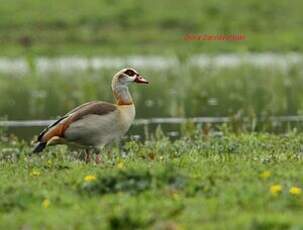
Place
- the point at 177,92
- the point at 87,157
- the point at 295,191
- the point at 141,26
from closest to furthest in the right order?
the point at 295,191
the point at 87,157
the point at 177,92
the point at 141,26

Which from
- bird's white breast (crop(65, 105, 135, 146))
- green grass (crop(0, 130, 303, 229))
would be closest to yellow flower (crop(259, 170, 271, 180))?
green grass (crop(0, 130, 303, 229))

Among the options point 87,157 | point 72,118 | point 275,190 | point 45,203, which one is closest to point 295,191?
point 275,190

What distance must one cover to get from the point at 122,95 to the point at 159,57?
76.8 feet

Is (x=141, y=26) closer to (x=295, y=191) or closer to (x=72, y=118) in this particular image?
(x=72, y=118)

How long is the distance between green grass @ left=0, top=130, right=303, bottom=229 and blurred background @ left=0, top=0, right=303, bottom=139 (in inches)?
214

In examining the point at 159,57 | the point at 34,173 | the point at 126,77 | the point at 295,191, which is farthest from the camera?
the point at 159,57

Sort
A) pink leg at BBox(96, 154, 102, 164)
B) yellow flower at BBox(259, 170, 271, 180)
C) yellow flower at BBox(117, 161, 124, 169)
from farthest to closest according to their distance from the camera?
1. pink leg at BBox(96, 154, 102, 164)
2. yellow flower at BBox(117, 161, 124, 169)
3. yellow flower at BBox(259, 170, 271, 180)

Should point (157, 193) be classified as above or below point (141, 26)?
below

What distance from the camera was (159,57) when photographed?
36875 mm

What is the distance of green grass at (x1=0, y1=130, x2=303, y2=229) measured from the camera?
873 centimetres

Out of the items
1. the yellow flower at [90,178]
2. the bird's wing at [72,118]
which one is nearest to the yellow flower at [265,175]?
the yellow flower at [90,178]

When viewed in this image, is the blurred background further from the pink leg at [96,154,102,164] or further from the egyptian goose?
the pink leg at [96,154,102,164]

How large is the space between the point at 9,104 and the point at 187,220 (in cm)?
1652

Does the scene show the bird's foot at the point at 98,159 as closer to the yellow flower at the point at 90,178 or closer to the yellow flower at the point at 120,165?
the yellow flower at the point at 120,165
